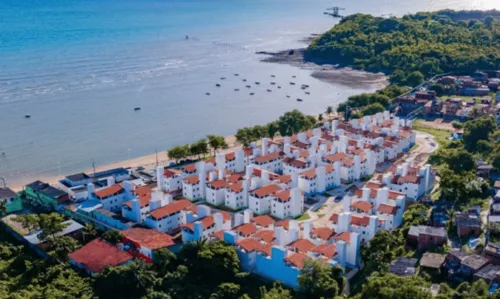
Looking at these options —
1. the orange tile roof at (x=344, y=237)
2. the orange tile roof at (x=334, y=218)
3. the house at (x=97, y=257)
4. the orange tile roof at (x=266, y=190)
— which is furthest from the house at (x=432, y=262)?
the house at (x=97, y=257)

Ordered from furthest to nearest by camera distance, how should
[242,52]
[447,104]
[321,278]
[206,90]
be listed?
[242,52] → [206,90] → [447,104] → [321,278]

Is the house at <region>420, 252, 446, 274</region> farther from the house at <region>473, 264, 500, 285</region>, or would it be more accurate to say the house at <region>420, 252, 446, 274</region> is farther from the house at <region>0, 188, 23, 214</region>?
the house at <region>0, 188, 23, 214</region>

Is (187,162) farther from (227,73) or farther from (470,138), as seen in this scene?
(227,73)

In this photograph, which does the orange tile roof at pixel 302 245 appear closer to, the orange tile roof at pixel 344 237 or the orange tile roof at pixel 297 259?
the orange tile roof at pixel 297 259

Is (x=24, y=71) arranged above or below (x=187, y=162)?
above

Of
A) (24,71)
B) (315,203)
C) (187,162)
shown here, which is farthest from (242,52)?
(315,203)

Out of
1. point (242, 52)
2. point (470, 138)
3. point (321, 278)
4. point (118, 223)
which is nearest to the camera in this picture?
point (321, 278)
